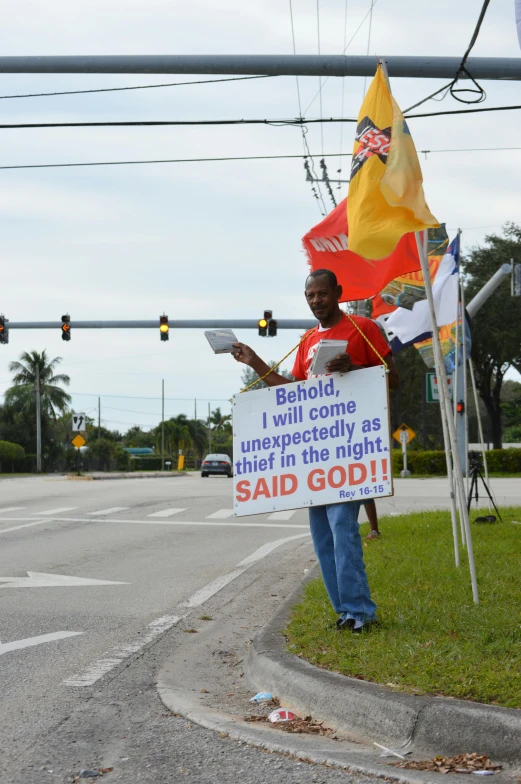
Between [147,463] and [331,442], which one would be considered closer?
[331,442]

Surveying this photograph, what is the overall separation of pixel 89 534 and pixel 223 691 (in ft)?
30.3

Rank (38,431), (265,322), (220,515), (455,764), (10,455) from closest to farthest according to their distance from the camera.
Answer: (455,764), (220,515), (265,322), (10,455), (38,431)

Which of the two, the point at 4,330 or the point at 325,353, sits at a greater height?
the point at 4,330

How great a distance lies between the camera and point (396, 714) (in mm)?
4086

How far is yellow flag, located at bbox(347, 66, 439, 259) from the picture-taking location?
657cm

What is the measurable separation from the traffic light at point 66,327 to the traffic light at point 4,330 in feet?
5.07

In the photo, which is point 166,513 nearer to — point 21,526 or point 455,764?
point 21,526

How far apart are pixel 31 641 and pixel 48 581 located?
9.49ft

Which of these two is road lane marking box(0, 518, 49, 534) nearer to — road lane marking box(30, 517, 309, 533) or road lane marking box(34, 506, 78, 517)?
road lane marking box(30, 517, 309, 533)

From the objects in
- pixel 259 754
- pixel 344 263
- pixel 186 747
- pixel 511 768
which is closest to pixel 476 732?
pixel 511 768

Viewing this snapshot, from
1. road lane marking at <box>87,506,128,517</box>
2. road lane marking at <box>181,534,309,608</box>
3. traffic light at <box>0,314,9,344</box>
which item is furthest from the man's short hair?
traffic light at <box>0,314,9,344</box>

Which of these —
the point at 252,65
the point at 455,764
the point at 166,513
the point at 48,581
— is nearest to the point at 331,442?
the point at 455,764

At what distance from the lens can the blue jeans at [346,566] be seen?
17.9 ft

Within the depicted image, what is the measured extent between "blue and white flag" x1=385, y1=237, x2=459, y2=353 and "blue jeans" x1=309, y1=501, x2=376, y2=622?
4.21m
